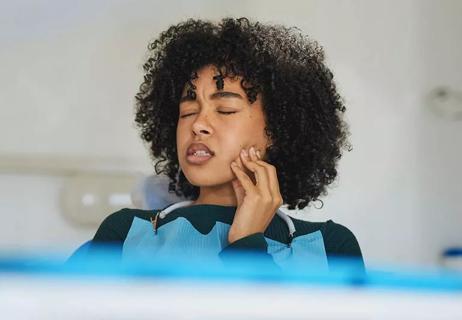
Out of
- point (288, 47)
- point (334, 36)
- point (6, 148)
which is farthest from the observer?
point (334, 36)

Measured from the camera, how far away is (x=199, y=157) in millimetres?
638

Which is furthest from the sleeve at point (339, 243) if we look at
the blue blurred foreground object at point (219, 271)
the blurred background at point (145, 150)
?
the blue blurred foreground object at point (219, 271)

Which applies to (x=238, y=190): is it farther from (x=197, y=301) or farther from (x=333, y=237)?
(x=197, y=301)

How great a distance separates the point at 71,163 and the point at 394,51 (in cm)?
61

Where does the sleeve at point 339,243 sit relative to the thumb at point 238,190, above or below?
below

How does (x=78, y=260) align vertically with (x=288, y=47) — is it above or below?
below

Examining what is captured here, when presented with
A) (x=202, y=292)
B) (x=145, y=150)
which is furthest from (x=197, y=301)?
(x=145, y=150)

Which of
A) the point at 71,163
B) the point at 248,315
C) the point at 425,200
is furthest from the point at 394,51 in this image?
the point at 248,315

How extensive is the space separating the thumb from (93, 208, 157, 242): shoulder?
3.2 inches

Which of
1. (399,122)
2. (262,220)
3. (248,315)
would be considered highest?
(399,122)

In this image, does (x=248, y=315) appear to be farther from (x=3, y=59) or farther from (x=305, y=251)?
(x=3, y=59)

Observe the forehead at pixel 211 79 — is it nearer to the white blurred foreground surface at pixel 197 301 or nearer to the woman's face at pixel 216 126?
the woman's face at pixel 216 126

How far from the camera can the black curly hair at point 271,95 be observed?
661 mm

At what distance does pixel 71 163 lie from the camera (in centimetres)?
104
